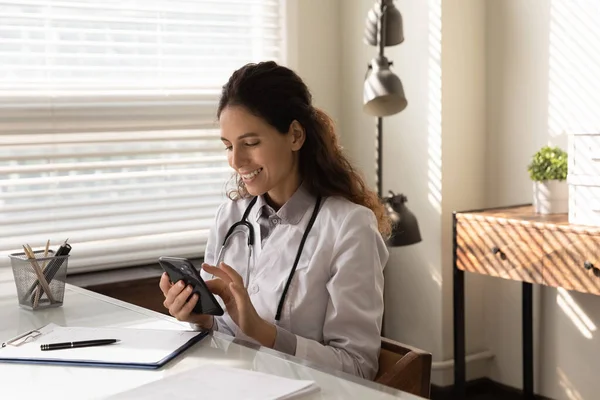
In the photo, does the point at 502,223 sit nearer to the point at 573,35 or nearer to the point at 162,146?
the point at 573,35

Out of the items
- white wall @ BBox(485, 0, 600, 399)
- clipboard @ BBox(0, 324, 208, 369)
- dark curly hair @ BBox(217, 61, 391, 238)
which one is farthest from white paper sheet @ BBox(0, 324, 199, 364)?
white wall @ BBox(485, 0, 600, 399)

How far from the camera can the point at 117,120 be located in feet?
11.0

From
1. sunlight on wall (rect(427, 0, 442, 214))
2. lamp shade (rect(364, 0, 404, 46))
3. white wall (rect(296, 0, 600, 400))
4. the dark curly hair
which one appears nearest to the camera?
the dark curly hair

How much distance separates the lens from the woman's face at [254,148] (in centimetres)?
206

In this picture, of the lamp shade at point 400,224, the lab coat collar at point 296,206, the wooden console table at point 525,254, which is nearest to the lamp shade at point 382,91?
the lamp shade at point 400,224

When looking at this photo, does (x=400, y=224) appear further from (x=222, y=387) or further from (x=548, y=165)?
(x=222, y=387)

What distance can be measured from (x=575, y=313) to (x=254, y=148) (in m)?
1.78

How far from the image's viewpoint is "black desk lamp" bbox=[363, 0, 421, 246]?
3.19 meters

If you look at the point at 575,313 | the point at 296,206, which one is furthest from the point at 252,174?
the point at 575,313

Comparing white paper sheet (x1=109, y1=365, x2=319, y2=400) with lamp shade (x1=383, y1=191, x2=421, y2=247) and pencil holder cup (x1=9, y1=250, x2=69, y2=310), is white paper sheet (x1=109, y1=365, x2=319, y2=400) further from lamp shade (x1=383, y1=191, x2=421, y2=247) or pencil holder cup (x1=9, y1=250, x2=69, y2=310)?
lamp shade (x1=383, y1=191, x2=421, y2=247)

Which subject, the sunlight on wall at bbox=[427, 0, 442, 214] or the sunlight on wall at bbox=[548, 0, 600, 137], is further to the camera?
the sunlight on wall at bbox=[427, 0, 442, 214]

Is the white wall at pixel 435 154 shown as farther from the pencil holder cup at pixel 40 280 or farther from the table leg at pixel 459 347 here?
the pencil holder cup at pixel 40 280

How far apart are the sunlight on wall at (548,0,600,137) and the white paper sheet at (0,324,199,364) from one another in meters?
2.00

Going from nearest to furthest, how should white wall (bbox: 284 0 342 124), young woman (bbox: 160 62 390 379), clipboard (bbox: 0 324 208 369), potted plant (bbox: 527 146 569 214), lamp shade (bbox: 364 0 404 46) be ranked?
clipboard (bbox: 0 324 208 369)
young woman (bbox: 160 62 390 379)
potted plant (bbox: 527 146 569 214)
lamp shade (bbox: 364 0 404 46)
white wall (bbox: 284 0 342 124)
